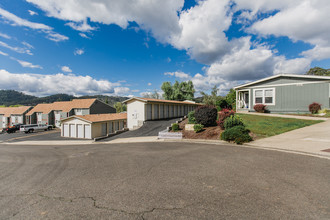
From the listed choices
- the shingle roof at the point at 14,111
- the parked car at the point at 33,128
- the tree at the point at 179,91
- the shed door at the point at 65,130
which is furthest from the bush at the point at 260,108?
the shingle roof at the point at 14,111

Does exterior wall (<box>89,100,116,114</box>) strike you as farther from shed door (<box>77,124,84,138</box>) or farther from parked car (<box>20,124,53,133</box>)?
shed door (<box>77,124,84,138</box>)

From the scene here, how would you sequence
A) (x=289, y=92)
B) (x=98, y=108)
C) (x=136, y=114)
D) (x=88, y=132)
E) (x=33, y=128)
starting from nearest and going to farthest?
(x=289, y=92) → (x=136, y=114) → (x=88, y=132) → (x=33, y=128) → (x=98, y=108)

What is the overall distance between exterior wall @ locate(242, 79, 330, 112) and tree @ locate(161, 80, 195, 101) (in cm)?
4013

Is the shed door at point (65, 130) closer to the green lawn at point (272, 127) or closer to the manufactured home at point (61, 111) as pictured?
the manufactured home at point (61, 111)

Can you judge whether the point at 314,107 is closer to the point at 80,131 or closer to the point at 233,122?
the point at 233,122

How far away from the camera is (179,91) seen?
2327 inches

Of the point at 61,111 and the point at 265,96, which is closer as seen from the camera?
the point at 265,96

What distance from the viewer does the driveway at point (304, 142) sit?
25.4 ft

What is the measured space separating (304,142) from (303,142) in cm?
5

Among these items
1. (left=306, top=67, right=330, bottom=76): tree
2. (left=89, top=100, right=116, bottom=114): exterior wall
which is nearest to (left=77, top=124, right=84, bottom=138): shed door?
(left=89, top=100, right=116, bottom=114): exterior wall

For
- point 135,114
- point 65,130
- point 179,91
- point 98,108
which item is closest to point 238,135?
point 135,114

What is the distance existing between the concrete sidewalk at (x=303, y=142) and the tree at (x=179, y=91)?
47988 millimetres

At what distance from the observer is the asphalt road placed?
3.35 metres

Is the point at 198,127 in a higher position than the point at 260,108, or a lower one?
lower
